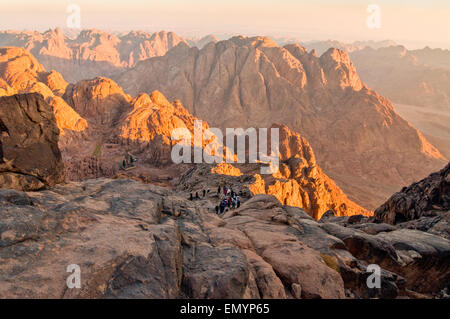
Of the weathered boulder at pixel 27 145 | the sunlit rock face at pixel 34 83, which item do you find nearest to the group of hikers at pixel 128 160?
the sunlit rock face at pixel 34 83

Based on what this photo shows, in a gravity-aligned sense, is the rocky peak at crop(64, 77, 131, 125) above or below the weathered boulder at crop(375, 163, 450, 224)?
above

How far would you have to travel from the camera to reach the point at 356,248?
1335cm

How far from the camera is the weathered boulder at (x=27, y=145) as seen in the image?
1280 centimetres

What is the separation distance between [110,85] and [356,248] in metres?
64.9

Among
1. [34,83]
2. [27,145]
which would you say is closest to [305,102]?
[34,83]

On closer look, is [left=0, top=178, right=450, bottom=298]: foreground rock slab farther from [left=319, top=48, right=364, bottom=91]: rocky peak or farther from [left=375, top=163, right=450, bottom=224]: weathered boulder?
[left=319, top=48, right=364, bottom=91]: rocky peak

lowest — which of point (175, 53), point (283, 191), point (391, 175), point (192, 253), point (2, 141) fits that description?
point (391, 175)

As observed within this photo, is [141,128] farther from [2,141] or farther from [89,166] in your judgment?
[2,141]

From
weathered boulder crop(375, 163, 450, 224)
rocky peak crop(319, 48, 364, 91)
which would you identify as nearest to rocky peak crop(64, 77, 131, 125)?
weathered boulder crop(375, 163, 450, 224)

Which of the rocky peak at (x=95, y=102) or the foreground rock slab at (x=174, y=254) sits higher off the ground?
the rocky peak at (x=95, y=102)

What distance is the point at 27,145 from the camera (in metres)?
13.5

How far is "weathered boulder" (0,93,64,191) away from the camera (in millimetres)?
12805

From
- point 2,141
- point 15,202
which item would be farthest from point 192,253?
point 2,141

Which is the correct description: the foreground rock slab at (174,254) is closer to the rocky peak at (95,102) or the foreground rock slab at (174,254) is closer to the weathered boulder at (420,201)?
the weathered boulder at (420,201)
